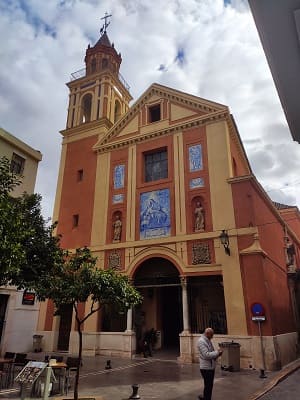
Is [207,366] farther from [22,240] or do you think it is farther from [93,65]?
[93,65]

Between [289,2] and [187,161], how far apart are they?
55.0 feet

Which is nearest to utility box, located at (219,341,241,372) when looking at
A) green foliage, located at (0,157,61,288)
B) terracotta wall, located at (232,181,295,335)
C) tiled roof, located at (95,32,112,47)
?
terracotta wall, located at (232,181,295,335)

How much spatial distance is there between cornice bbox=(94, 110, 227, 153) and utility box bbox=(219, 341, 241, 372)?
40.2ft

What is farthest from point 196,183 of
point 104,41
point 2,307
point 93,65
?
point 104,41

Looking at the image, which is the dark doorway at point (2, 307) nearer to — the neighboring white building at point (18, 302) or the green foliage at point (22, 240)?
the neighboring white building at point (18, 302)

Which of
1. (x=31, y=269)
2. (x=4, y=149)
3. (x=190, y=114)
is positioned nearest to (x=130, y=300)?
(x=31, y=269)

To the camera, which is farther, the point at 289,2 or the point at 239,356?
the point at 239,356

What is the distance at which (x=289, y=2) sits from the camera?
6.81 ft

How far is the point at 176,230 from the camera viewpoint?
17344 millimetres

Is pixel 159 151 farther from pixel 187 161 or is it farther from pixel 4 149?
pixel 4 149

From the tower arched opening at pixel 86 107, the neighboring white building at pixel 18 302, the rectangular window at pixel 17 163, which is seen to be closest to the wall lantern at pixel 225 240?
the neighboring white building at pixel 18 302

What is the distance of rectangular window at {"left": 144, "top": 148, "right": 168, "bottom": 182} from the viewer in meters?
20.0

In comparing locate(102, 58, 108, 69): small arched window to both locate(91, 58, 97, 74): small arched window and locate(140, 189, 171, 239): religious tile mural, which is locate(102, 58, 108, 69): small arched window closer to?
locate(91, 58, 97, 74): small arched window

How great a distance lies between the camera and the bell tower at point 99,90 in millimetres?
24766
